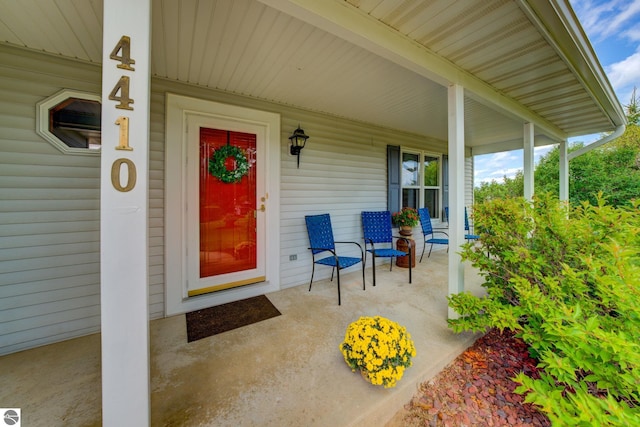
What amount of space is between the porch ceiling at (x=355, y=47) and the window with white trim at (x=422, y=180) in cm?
183

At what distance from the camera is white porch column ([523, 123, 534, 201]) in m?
3.48

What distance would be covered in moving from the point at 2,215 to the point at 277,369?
8.13 ft

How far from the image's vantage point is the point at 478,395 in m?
1.55

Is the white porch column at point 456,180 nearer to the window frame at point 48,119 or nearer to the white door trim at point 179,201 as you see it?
the white door trim at point 179,201

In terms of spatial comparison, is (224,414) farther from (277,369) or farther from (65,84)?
(65,84)

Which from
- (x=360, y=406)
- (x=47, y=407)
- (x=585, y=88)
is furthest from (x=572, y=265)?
(x=47, y=407)

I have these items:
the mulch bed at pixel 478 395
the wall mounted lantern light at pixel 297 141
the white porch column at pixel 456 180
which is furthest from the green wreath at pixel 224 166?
the mulch bed at pixel 478 395

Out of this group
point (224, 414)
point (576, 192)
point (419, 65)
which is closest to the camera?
point (224, 414)

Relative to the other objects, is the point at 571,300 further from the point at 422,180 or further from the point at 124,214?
the point at 422,180

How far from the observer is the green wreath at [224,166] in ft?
8.82

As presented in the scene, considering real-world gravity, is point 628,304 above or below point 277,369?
above

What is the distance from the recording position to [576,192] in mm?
7328

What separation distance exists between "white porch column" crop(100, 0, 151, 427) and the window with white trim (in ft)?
14.6

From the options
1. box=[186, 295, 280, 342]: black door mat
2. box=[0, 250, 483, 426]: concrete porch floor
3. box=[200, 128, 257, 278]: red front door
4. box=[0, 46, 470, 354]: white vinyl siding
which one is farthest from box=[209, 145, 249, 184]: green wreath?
box=[0, 250, 483, 426]: concrete porch floor
